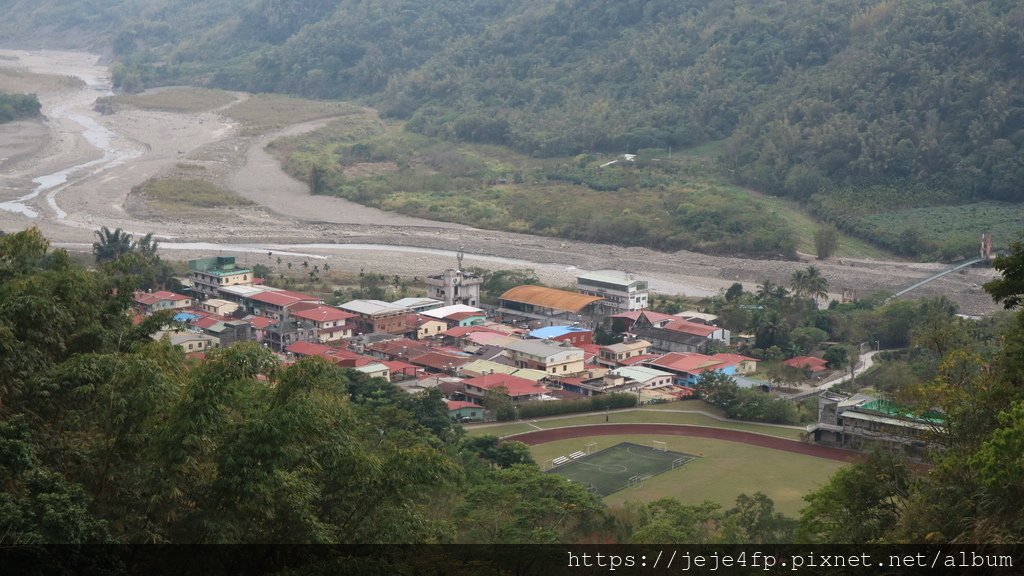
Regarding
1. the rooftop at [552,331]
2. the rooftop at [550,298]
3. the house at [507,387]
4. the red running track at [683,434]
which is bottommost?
the red running track at [683,434]

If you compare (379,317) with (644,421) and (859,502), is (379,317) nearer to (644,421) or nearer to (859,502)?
(644,421)

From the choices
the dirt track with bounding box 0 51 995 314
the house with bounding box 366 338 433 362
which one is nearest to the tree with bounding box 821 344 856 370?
the dirt track with bounding box 0 51 995 314

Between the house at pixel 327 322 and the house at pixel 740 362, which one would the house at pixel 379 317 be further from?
the house at pixel 740 362

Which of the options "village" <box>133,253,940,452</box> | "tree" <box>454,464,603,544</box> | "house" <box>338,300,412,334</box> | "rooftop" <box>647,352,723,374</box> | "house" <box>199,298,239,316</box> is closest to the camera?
"tree" <box>454,464,603,544</box>

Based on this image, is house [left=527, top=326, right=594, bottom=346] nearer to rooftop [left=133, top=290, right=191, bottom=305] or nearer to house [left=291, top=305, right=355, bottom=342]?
house [left=291, top=305, right=355, bottom=342]

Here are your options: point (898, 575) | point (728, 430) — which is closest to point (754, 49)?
point (728, 430)

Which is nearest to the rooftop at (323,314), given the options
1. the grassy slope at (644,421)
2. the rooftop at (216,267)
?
the rooftop at (216,267)
